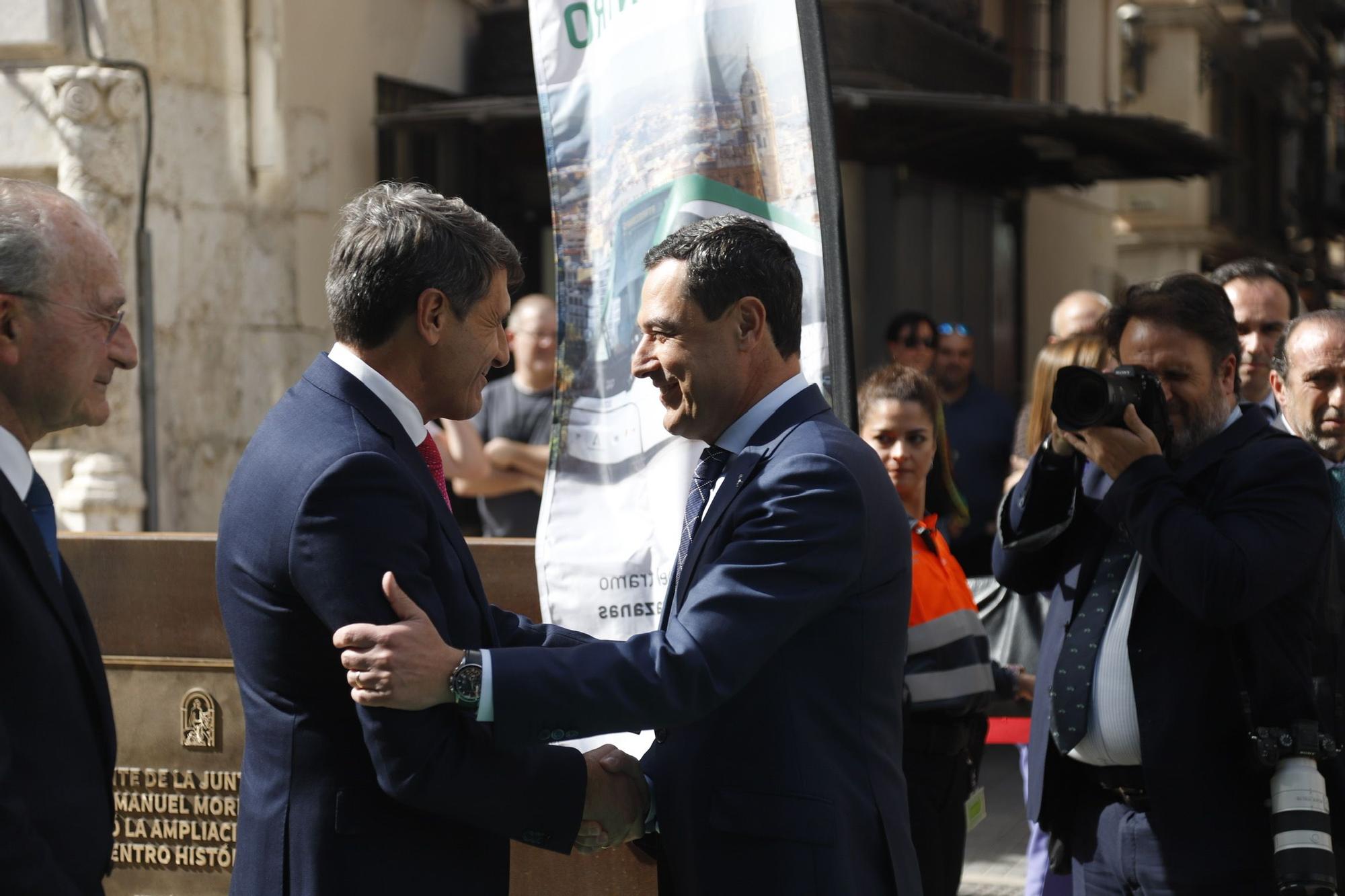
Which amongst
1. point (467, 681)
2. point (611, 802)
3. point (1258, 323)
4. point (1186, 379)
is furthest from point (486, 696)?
point (1258, 323)

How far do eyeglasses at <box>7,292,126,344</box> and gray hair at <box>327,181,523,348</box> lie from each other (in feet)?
1.11

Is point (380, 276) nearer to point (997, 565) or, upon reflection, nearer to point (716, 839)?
point (716, 839)

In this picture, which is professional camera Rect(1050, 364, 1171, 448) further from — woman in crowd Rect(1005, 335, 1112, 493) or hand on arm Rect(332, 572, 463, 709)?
hand on arm Rect(332, 572, 463, 709)

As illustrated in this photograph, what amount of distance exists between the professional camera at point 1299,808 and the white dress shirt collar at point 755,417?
1.15m

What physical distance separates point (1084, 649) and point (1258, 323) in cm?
233

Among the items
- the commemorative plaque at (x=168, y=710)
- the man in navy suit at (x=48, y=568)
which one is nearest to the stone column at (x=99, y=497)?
the commemorative plaque at (x=168, y=710)

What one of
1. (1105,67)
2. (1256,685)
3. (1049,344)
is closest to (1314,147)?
(1105,67)

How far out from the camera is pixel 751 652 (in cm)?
238

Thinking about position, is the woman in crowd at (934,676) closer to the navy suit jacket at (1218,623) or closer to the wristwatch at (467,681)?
the navy suit jacket at (1218,623)

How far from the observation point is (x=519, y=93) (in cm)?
898

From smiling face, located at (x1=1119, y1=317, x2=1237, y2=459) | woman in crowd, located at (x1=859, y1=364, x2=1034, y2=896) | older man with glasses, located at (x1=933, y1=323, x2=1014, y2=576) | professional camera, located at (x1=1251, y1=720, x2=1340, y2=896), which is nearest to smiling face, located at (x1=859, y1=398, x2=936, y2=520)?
woman in crowd, located at (x1=859, y1=364, x2=1034, y2=896)

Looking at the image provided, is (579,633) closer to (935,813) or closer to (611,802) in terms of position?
(611,802)

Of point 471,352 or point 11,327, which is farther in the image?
point 471,352

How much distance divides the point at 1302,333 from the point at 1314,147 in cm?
2500
